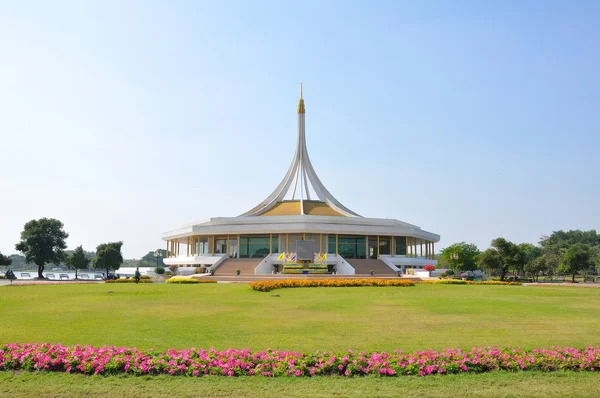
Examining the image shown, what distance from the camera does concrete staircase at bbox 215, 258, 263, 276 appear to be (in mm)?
34781

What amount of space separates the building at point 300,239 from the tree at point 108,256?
1098cm

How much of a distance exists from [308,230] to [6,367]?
31.3m

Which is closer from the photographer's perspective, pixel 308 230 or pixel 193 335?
pixel 193 335

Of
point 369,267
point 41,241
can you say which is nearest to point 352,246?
point 369,267

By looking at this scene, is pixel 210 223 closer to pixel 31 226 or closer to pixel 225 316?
pixel 31 226

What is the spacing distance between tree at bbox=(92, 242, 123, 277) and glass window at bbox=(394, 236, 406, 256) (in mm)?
28706

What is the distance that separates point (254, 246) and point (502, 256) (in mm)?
18097

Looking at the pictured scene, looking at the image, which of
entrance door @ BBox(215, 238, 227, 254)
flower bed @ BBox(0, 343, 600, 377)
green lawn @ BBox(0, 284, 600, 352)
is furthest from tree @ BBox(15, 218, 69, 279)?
flower bed @ BBox(0, 343, 600, 377)

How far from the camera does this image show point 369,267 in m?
36.1

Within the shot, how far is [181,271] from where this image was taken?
115ft

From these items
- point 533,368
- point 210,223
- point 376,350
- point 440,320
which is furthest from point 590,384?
point 210,223

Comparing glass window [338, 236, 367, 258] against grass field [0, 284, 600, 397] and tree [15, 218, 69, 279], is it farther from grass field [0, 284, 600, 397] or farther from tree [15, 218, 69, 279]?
tree [15, 218, 69, 279]

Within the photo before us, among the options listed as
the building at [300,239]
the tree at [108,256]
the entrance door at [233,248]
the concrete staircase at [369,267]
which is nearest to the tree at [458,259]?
the building at [300,239]

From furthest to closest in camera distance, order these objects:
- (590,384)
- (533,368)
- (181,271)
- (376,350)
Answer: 1. (181,271)
2. (376,350)
3. (533,368)
4. (590,384)
